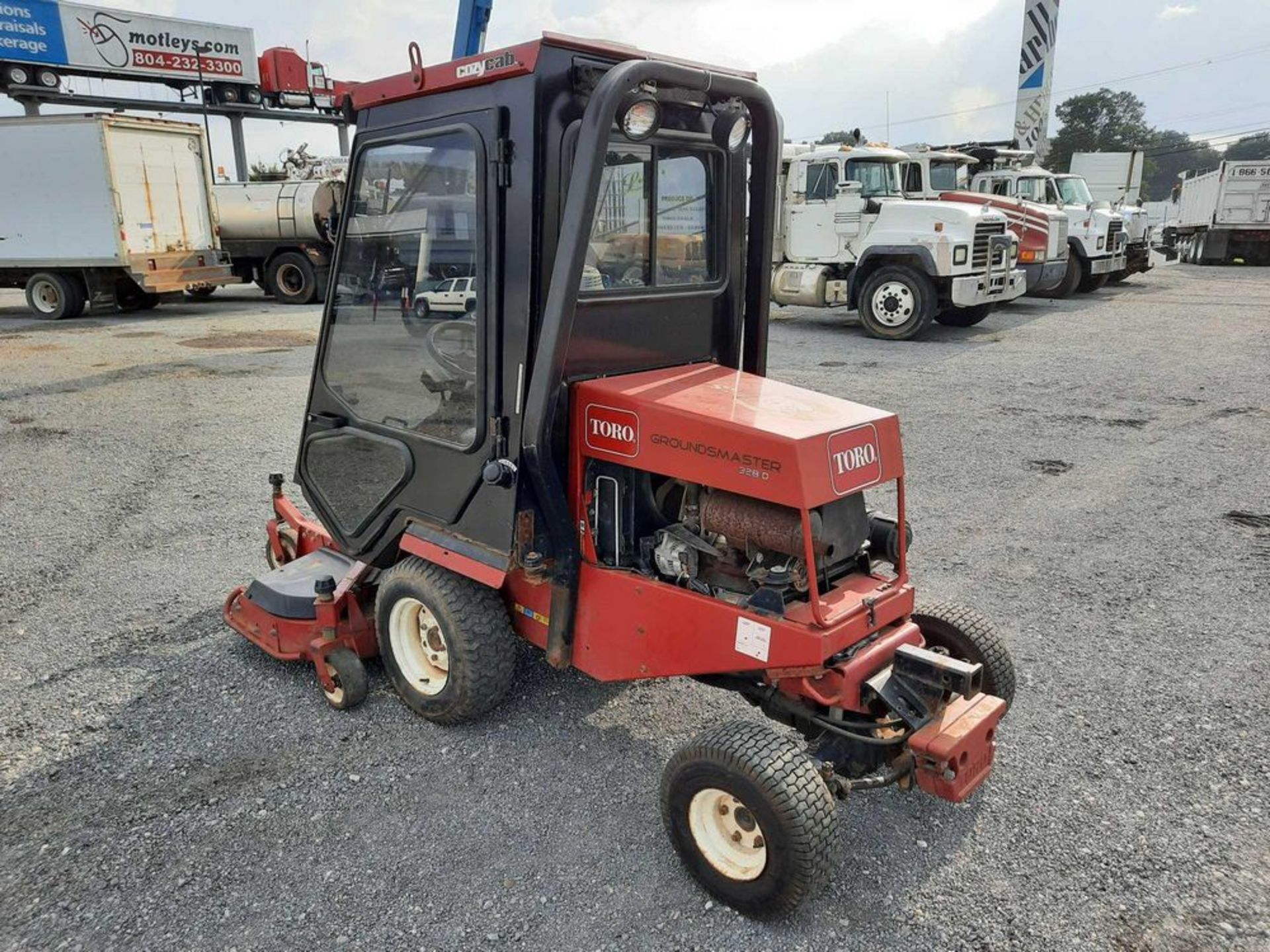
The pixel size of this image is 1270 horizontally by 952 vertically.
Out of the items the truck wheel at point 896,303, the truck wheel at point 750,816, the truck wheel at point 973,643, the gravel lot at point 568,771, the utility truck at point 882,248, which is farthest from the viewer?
the truck wheel at point 896,303

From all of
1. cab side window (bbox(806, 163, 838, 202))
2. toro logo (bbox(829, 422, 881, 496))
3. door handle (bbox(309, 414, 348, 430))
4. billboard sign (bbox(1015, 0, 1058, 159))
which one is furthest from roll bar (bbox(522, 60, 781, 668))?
billboard sign (bbox(1015, 0, 1058, 159))

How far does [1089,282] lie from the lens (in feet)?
60.2

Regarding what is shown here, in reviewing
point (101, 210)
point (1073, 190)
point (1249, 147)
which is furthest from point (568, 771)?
point (1249, 147)

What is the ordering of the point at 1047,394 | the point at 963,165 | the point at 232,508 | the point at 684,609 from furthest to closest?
1. the point at 963,165
2. the point at 1047,394
3. the point at 232,508
4. the point at 684,609

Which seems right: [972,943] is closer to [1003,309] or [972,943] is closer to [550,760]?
[550,760]

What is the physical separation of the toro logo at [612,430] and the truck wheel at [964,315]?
40.9 feet

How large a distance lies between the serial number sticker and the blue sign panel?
35.1 meters

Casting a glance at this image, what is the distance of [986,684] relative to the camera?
3420mm

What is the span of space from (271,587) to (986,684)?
2.97 m

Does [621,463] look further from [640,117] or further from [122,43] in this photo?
[122,43]

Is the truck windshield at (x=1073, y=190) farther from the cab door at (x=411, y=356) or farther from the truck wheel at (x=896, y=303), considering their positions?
the cab door at (x=411, y=356)

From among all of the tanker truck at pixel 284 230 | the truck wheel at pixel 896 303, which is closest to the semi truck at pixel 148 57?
the tanker truck at pixel 284 230

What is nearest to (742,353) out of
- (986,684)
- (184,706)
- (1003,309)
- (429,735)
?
(986,684)

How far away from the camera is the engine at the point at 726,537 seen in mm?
2910
